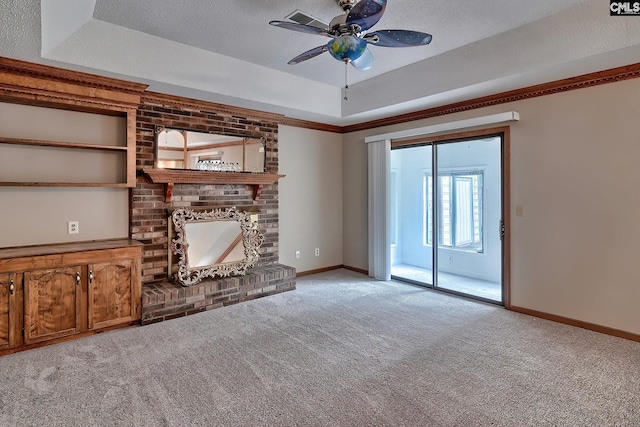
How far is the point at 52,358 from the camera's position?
2891mm

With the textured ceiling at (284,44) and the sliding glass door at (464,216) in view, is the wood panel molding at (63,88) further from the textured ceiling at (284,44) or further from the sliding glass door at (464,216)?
the sliding glass door at (464,216)

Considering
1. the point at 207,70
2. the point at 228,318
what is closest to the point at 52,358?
the point at 228,318

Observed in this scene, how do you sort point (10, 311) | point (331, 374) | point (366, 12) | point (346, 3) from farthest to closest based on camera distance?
point (10, 311) < point (346, 3) < point (331, 374) < point (366, 12)

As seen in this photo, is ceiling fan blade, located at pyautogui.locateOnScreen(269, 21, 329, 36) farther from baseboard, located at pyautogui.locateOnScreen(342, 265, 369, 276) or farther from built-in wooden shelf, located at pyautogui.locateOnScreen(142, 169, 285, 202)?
baseboard, located at pyautogui.locateOnScreen(342, 265, 369, 276)

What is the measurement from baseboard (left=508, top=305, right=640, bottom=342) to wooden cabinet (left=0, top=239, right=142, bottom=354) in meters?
4.27

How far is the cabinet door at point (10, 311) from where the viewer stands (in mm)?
2932

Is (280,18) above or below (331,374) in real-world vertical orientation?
above

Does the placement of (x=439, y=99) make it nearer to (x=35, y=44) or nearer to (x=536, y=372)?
(x=536, y=372)

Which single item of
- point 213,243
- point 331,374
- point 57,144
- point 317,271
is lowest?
point 331,374

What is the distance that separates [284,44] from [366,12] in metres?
1.69

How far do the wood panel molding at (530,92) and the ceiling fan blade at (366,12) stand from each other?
2.44 m

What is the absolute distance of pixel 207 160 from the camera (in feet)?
15.1

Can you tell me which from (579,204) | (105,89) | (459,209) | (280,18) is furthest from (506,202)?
(105,89)

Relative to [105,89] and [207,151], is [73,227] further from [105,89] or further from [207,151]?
[207,151]
